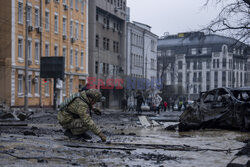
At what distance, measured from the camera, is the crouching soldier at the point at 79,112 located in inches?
382

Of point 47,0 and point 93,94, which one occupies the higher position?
point 47,0

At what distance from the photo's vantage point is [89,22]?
61.8 m

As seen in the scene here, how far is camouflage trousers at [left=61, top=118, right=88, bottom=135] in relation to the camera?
10.1 metres

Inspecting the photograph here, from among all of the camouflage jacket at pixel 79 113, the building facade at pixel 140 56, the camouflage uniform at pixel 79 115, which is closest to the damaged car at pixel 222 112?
the camouflage uniform at pixel 79 115

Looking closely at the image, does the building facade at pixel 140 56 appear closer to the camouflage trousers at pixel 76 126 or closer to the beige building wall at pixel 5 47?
the beige building wall at pixel 5 47

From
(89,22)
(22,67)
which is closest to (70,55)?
(89,22)

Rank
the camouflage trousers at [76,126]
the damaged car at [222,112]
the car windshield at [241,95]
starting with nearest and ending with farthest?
1. the camouflage trousers at [76,126]
2. the damaged car at [222,112]
3. the car windshield at [241,95]

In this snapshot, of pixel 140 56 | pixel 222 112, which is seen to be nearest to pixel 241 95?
pixel 222 112

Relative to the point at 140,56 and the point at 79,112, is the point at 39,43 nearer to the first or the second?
the point at 140,56

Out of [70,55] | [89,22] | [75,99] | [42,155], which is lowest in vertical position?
[42,155]

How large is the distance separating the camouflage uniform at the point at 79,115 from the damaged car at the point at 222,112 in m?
6.35

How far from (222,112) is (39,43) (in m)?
34.9

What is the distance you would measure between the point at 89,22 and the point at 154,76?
2891cm

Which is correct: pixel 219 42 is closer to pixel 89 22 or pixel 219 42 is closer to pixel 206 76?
pixel 206 76
